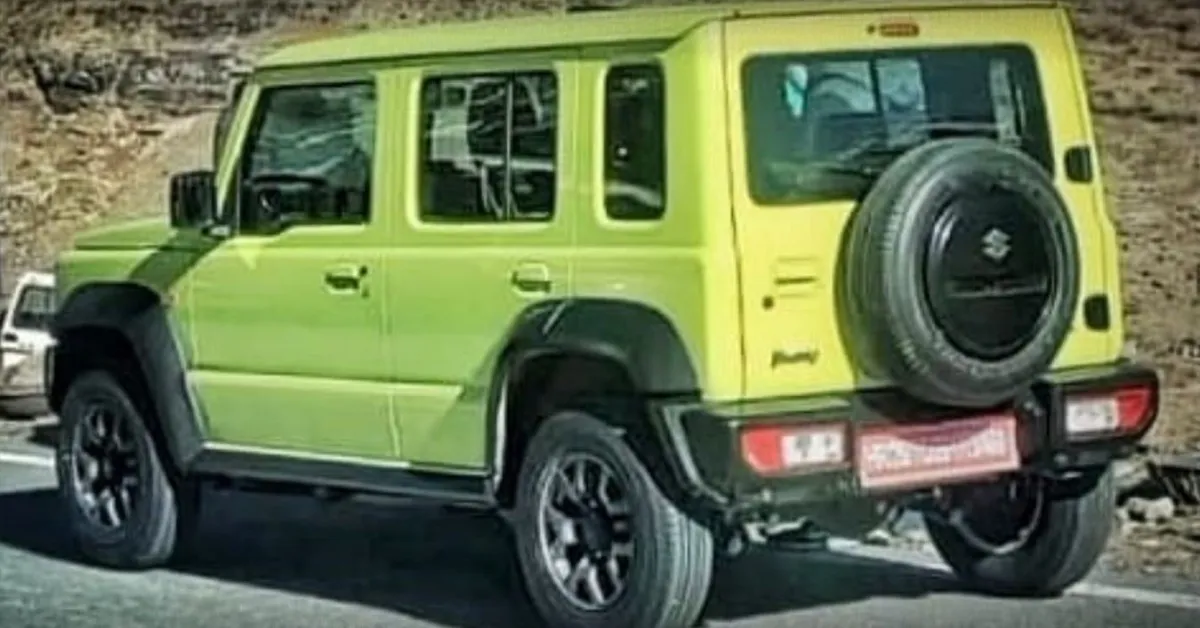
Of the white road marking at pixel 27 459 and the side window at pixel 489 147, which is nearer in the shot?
the side window at pixel 489 147

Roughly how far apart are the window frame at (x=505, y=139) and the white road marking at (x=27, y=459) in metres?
4.81

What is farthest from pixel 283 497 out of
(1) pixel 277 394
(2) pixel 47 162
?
(2) pixel 47 162

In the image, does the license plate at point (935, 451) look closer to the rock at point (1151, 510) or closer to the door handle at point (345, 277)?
the door handle at point (345, 277)

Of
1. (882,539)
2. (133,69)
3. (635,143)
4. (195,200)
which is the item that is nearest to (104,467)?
(195,200)

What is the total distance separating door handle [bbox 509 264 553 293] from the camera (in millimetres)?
9742

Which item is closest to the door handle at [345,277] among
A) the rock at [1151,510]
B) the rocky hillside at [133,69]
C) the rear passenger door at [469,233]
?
the rear passenger door at [469,233]

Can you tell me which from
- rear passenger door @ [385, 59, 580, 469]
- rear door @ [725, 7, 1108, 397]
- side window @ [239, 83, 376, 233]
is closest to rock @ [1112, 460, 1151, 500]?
rear door @ [725, 7, 1108, 397]

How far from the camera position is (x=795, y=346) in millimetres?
9305

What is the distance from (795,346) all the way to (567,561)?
3.63ft

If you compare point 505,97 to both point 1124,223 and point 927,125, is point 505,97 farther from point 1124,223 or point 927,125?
point 1124,223

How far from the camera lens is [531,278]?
9.80m

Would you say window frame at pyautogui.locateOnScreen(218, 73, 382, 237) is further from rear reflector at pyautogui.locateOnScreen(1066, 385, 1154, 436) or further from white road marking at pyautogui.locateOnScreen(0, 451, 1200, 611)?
rear reflector at pyautogui.locateOnScreen(1066, 385, 1154, 436)

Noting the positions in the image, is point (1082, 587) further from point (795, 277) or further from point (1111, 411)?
point (795, 277)

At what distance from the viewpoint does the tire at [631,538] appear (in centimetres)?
936
